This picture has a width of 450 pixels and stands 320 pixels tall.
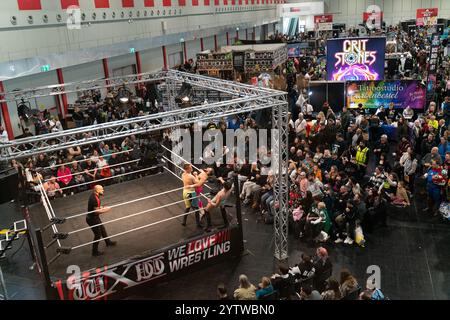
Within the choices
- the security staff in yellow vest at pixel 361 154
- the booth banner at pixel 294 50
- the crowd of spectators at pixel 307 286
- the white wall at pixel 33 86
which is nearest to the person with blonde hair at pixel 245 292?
the crowd of spectators at pixel 307 286

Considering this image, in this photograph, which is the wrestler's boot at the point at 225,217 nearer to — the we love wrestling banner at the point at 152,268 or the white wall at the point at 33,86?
the we love wrestling banner at the point at 152,268

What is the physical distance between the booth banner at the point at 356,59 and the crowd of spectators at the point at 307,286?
34.5 feet

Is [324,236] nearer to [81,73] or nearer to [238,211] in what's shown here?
[238,211]

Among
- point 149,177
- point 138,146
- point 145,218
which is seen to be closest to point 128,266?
point 145,218

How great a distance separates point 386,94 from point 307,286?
10313 mm

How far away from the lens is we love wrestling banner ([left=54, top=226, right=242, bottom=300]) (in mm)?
7668

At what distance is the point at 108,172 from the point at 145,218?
345cm

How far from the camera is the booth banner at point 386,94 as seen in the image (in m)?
15.1

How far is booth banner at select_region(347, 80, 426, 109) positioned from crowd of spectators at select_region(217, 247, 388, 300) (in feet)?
30.4

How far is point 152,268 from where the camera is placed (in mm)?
8352

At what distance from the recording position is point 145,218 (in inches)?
389

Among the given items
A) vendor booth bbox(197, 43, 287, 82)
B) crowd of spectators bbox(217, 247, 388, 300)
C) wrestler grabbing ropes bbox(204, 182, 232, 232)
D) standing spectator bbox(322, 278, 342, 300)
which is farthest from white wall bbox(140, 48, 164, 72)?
standing spectator bbox(322, 278, 342, 300)

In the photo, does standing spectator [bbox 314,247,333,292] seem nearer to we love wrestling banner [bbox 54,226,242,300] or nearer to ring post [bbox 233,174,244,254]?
ring post [bbox 233,174,244,254]

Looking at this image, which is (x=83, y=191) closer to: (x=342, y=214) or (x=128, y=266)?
(x=128, y=266)
